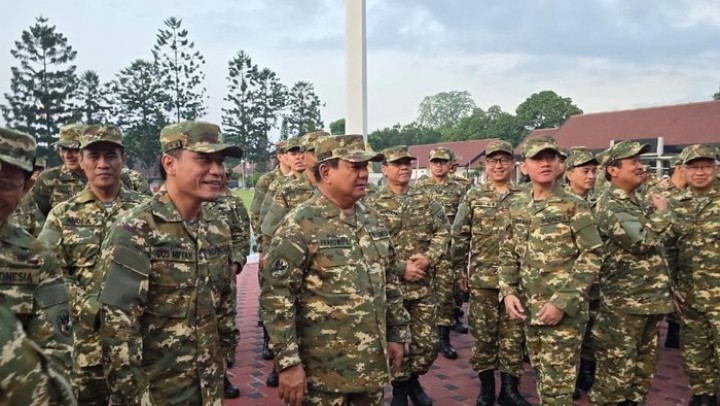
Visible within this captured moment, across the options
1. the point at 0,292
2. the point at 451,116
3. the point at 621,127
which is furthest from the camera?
the point at 451,116

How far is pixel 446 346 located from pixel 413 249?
1446 millimetres

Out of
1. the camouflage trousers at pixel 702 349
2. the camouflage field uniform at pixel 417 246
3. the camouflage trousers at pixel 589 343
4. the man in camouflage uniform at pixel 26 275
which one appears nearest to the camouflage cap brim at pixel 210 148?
the man in camouflage uniform at pixel 26 275

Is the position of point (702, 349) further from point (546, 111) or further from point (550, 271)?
point (546, 111)

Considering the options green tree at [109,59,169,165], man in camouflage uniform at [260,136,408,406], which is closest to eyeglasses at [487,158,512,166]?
man in camouflage uniform at [260,136,408,406]

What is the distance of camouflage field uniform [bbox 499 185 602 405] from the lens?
344cm

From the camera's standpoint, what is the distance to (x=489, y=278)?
184 inches

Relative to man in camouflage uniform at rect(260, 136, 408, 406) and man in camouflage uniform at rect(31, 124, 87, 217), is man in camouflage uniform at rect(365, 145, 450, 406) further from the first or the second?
man in camouflage uniform at rect(31, 124, 87, 217)

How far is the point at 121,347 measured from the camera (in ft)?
6.72

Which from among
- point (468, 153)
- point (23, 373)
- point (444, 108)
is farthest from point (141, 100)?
point (444, 108)

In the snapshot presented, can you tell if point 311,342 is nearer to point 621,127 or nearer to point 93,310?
point 93,310

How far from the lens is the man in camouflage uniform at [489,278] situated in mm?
4363

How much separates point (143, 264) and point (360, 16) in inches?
319

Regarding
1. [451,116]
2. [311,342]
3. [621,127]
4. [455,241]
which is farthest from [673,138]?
[451,116]

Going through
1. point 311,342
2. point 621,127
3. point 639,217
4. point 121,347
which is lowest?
point 311,342
